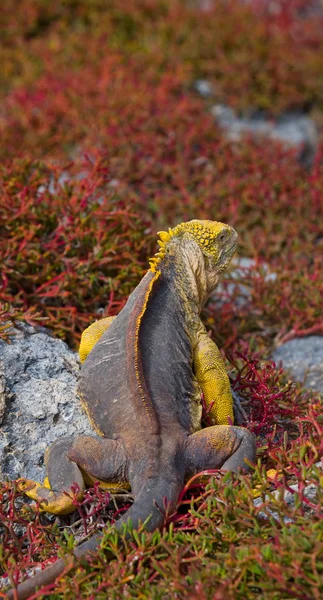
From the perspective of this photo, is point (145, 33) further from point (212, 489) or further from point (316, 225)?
point (212, 489)

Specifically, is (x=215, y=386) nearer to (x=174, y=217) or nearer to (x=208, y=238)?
(x=208, y=238)

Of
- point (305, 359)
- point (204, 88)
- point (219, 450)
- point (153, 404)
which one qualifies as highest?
point (204, 88)

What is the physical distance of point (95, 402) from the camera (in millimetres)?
4309

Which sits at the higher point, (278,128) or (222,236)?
(222,236)

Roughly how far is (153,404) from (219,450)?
466 millimetres

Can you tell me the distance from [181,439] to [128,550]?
689mm

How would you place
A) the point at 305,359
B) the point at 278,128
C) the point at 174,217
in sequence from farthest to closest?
the point at 278,128, the point at 174,217, the point at 305,359

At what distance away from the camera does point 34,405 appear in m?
4.55

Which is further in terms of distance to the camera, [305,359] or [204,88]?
[204,88]

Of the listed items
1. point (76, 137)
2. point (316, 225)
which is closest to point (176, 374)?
point (316, 225)

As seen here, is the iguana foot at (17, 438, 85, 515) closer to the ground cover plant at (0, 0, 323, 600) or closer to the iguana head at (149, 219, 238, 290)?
the ground cover plant at (0, 0, 323, 600)

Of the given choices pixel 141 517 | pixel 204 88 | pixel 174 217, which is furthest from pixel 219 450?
pixel 204 88

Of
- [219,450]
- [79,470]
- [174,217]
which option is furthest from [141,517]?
[174,217]

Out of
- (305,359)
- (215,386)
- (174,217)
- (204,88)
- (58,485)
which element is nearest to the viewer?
(58,485)
